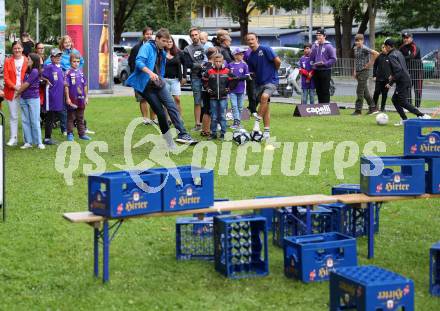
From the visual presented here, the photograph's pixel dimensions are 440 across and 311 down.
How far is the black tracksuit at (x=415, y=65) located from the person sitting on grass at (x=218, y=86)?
9.48m

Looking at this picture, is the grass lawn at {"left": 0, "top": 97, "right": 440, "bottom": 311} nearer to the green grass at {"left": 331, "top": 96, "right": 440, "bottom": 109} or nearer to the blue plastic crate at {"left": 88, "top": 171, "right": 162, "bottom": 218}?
the blue plastic crate at {"left": 88, "top": 171, "right": 162, "bottom": 218}

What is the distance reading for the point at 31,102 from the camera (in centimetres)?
1518

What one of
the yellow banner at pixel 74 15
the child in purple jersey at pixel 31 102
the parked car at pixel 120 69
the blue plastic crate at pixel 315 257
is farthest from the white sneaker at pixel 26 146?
the parked car at pixel 120 69

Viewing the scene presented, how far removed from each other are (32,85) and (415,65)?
13755 millimetres

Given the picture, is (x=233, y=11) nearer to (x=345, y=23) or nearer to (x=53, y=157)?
(x=345, y=23)

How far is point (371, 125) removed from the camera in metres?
19.6

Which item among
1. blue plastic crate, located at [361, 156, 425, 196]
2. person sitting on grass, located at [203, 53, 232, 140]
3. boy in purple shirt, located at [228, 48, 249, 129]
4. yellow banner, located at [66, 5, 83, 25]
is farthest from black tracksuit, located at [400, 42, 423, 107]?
blue plastic crate, located at [361, 156, 425, 196]

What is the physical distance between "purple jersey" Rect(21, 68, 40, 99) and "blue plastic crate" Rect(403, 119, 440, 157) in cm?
779

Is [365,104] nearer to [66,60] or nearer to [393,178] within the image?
[66,60]

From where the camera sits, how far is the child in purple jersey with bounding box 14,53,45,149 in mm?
15008

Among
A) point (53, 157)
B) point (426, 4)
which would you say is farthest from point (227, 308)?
point (426, 4)

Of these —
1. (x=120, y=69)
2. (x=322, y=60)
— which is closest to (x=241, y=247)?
(x=322, y=60)

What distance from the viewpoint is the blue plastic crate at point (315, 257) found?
Result: 7.54m

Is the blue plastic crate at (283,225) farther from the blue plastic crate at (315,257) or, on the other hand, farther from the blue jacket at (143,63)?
the blue jacket at (143,63)
